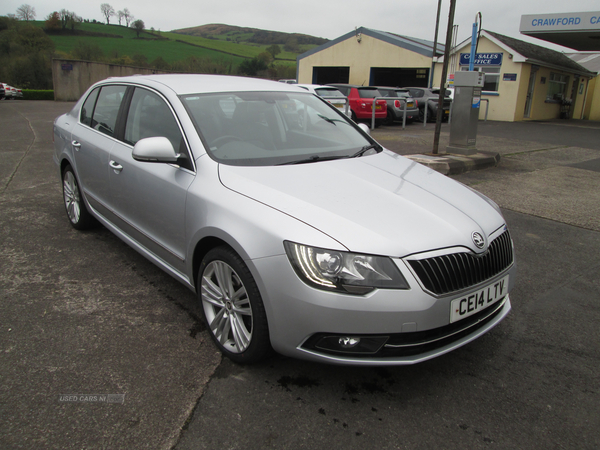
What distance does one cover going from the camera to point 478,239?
92.1 inches

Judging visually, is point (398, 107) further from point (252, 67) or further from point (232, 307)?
point (252, 67)

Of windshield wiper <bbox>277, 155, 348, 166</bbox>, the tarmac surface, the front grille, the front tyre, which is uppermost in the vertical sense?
windshield wiper <bbox>277, 155, 348, 166</bbox>

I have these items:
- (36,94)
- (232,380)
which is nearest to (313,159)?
(232,380)

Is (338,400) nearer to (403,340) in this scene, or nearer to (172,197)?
(403,340)

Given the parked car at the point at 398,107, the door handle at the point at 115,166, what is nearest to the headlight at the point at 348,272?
the door handle at the point at 115,166

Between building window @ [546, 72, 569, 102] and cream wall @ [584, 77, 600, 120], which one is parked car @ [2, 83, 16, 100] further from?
cream wall @ [584, 77, 600, 120]

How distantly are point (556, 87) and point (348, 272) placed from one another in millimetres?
28427

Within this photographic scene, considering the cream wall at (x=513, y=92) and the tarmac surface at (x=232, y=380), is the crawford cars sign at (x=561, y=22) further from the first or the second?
the tarmac surface at (x=232, y=380)

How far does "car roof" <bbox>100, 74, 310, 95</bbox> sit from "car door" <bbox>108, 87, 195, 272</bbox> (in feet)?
0.37

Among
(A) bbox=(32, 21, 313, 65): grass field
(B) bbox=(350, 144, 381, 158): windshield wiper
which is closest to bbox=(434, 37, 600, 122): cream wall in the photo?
(B) bbox=(350, 144, 381, 158): windshield wiper

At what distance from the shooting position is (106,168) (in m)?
3.66

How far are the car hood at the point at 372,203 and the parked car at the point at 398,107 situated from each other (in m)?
14.8

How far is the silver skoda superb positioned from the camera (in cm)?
208

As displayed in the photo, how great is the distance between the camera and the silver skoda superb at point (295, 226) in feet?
6.81
